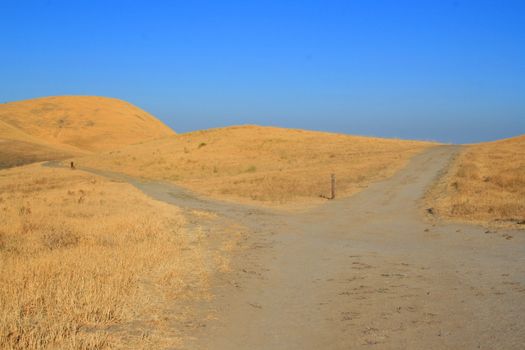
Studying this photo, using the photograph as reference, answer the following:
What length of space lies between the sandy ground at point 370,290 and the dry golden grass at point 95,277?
668 millimetres

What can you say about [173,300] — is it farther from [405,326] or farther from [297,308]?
[405,326]

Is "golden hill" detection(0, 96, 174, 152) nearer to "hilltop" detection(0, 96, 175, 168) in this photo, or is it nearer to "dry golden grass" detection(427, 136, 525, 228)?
"hilltop" detection(0, 96, 175, 168)

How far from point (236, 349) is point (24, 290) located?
143 inches

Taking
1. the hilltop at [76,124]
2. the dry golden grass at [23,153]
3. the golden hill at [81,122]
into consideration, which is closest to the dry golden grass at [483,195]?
the dry golden grass at [23,153]

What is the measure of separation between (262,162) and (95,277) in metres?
40.7

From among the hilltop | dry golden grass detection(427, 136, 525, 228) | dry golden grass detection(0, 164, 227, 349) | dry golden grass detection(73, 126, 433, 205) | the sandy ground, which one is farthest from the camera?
the hilltop

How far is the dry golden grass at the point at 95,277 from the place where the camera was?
253 inches

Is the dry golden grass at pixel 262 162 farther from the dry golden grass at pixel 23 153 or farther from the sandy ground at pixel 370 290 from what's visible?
the sandy ground at pixel 370 290

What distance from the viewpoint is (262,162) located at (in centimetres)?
4938

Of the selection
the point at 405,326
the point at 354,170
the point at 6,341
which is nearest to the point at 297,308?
the point at 405,326

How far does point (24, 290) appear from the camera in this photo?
7.86 meters

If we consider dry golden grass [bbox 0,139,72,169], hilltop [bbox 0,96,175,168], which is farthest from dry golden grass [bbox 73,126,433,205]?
hilltop [bbox 0,96,175,168]

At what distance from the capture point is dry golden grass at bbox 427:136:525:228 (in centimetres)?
1654

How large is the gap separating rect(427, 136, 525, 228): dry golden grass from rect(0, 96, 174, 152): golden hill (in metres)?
71.5
